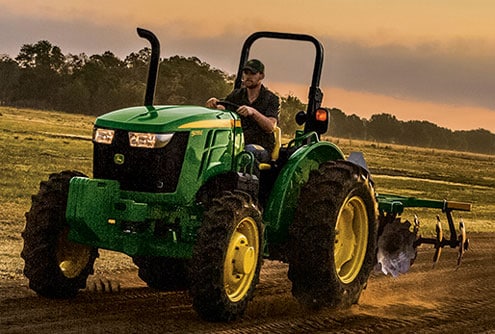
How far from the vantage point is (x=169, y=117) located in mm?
7844

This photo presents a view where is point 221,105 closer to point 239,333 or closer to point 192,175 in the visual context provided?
point 192,175

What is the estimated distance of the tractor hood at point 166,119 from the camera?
25.3 feet

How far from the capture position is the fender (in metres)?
8.40

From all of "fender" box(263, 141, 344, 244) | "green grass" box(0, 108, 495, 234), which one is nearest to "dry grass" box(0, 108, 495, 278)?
"green grass" box(0, 108, 495, 234)

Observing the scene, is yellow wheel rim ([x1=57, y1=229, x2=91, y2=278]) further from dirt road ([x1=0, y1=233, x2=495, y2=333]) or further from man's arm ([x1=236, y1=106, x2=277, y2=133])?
man's arm ([x1=236, y1=106, x2=277, y2=133])

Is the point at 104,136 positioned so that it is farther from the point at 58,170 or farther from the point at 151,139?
the point at 58,170

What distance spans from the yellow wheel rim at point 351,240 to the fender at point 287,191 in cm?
52

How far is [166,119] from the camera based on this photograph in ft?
25.6

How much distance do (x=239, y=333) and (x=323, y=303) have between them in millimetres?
1348

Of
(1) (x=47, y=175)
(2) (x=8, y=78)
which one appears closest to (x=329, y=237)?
(1) (x=47, y=175)

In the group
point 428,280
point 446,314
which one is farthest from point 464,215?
point 446,314

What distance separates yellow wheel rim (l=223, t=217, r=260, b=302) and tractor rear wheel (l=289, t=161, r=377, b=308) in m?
0.65

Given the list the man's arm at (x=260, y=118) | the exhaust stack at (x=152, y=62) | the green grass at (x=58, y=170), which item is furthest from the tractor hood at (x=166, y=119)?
the green grass at (x=58, y=170)

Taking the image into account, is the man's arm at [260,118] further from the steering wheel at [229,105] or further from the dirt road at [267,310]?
the dirt road at [267,310]
